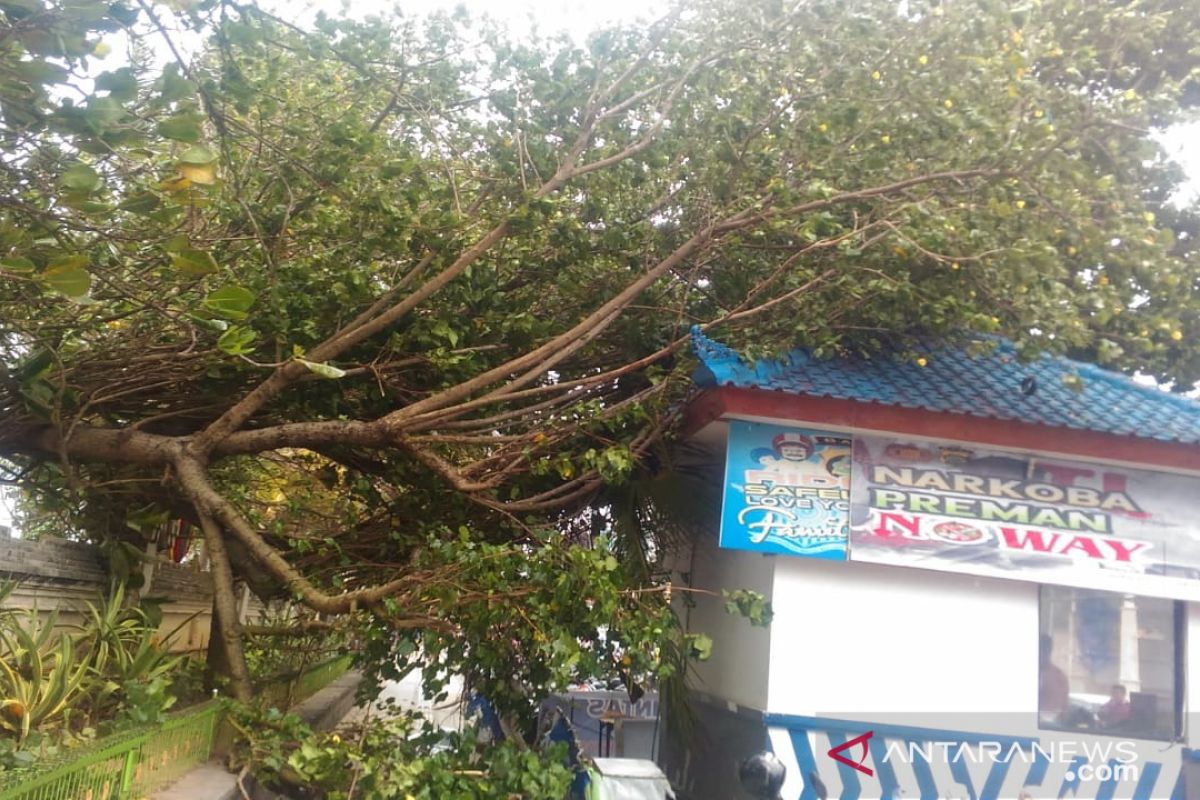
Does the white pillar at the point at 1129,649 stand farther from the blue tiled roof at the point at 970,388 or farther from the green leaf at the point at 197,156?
the green leaf at the point at 197,156

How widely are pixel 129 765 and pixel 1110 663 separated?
20.9 ft

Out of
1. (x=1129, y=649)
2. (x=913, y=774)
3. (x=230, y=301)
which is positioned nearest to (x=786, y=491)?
(x=913, y=774)

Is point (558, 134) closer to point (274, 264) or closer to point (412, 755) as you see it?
point (274, 264)

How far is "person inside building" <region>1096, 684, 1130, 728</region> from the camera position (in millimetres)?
6730

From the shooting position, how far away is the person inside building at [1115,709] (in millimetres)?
6730

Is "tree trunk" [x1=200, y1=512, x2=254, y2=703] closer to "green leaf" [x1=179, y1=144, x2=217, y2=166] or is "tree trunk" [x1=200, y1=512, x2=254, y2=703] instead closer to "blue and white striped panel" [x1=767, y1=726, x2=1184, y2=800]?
"green leaf" [x1=179, y1=144, x2=217, y2=166]

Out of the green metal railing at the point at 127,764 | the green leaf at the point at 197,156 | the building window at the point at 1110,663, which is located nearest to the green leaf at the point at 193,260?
the green leaf at the point at 197,156

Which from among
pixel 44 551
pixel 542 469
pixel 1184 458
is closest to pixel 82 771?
pixel 542 469

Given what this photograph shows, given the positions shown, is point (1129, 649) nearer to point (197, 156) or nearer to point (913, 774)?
point (913, 774)

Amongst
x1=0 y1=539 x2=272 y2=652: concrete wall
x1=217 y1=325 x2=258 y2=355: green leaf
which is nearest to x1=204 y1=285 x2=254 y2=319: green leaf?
x1=217 y1=325 x2=258 y2=355: green leaf

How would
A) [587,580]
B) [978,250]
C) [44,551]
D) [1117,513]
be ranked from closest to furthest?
[587,580]
[978,250]
[1117,513]
[44,551]

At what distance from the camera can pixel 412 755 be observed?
5.95 metres

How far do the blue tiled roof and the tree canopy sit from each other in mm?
288

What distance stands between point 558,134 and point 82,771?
207 inches
